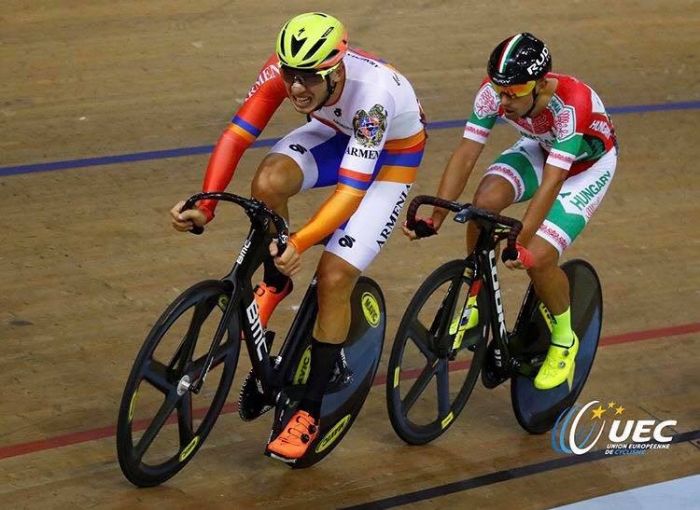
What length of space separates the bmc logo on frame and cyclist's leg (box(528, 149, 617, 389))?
0.72 ft

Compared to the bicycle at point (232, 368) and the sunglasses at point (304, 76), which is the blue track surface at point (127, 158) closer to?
→ the bicycle at point (232, 368)

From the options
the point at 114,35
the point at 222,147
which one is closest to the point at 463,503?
the point at 222,147

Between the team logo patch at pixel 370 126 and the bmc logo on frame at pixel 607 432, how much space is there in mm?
1391

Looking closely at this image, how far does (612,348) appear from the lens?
5352mm

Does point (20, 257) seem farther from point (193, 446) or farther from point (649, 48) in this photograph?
point (649, 48)

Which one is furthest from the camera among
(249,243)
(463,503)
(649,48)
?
(649,48)

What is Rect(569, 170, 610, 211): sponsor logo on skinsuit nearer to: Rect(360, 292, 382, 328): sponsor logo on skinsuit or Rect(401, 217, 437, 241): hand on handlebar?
Rect(401, 217, 437, 241): hand on handlebar

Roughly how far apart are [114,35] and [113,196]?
2.06 m

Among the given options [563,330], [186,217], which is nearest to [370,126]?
[186,217]

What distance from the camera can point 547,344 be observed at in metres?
4.77

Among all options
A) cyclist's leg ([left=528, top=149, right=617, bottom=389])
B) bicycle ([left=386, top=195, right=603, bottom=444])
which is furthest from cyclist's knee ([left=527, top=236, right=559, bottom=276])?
bicycle ([left=386, top=195, right=603, bottom=444])

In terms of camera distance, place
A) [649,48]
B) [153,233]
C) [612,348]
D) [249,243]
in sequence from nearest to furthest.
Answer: [249,243]
[612,348]
[153,233]
[649,48]

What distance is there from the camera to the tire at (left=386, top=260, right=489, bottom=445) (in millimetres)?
4367

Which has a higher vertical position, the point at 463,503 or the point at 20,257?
the point at 463,503
